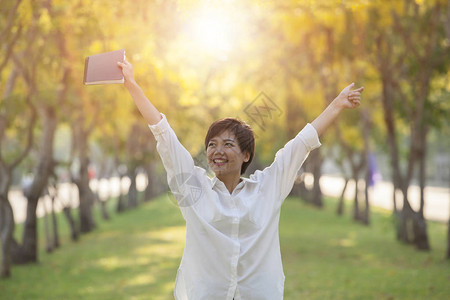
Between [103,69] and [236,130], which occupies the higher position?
[103,69]

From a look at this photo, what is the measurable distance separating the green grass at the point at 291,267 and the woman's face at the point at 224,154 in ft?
20.9

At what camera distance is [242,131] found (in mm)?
3318

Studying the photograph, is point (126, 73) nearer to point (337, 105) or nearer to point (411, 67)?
point (337, 105)

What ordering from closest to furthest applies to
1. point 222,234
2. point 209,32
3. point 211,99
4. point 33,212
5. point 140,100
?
point 222,234
point 140,100
point 209,32
point 33,212
point 211,99

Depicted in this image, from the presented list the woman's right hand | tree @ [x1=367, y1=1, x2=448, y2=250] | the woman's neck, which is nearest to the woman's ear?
the woman's neck

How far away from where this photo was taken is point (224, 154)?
3.26m

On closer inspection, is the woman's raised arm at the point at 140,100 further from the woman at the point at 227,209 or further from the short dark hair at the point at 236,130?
the short dark hair at the point at 236,130

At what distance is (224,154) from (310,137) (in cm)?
46

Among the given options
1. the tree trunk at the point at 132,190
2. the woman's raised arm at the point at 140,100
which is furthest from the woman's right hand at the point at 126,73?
the tree trunk at the point at 132,190

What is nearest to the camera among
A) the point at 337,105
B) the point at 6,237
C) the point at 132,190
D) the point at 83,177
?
the point at 337,105

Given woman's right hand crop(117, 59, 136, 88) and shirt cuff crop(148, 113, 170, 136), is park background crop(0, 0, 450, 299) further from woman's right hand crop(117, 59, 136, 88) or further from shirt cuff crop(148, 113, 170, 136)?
woman's right hand crop(117, 59, 136, 88)

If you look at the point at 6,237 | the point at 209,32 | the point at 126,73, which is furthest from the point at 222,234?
the point at 6,237

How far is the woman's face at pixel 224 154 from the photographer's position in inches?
128

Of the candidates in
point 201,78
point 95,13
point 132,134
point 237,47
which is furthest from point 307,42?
point 132,134
